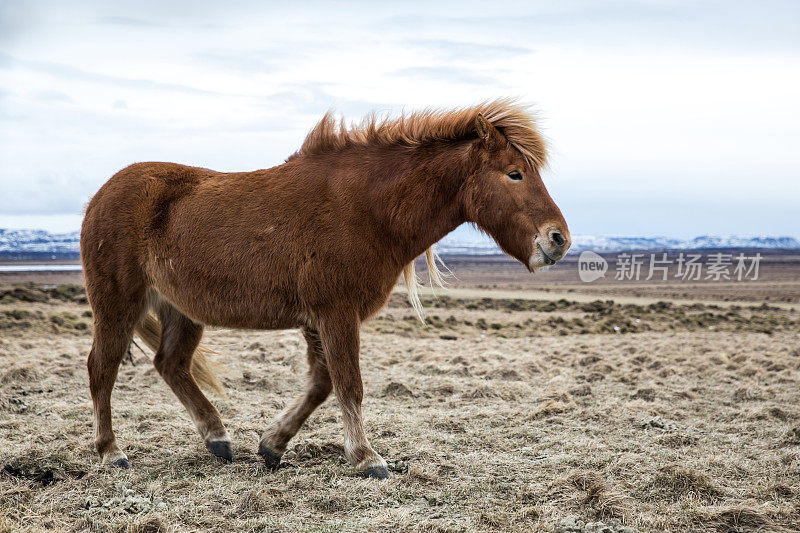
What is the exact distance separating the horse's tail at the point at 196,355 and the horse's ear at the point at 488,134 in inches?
122

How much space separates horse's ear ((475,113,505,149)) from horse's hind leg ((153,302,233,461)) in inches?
112

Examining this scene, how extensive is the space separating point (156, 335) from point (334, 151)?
2.31 metres

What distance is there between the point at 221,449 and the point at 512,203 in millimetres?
2882

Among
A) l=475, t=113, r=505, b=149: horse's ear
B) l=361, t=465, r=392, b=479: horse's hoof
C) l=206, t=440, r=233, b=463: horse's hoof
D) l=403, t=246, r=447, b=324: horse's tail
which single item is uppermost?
l=475, t=113, r=505, b=149: horse's ear

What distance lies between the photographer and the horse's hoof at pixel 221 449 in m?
4.87

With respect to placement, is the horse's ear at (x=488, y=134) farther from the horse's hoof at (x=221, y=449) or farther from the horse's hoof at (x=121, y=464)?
the horse's hoof at (x=121, y=464)

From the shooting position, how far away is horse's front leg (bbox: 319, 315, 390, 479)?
440cm

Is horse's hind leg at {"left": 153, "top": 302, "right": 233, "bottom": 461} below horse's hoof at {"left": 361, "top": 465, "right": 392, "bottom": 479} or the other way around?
the other way around

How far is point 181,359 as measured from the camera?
5305mm

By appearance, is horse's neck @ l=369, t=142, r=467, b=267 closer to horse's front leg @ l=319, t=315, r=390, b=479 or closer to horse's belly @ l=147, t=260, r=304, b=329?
horse's front leg @ l=319, t=315, r=390, b=479

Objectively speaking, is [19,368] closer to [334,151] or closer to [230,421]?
[230,421]

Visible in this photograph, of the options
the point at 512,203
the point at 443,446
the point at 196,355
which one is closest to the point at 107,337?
the point at 196,355

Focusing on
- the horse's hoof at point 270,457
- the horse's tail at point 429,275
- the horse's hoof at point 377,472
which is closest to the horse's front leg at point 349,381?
the horse's hoof at point 377,472

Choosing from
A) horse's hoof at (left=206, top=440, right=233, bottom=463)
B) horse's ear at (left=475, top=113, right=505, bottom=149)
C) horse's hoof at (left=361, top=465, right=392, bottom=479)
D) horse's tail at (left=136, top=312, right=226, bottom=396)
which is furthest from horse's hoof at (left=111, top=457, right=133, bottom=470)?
horse's ear at (left=475, top=113, right=505, bottom=149)
